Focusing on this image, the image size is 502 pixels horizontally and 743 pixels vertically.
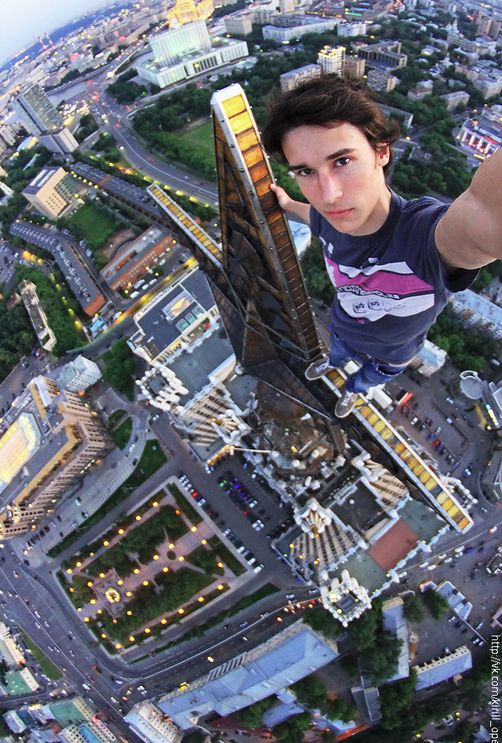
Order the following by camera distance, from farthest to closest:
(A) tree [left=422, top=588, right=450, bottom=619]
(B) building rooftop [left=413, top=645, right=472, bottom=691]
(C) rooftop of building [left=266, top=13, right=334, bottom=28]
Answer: (C) rooftop of building [left=266, top=13, right=334, bottom=28] → (A) tree [left=422, top=588, right=450, bottom=619] → (B) building rooftop [left=413, top=645, right=472, bottom=691]

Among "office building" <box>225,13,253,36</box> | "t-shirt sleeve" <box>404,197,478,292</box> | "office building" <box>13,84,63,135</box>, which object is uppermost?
"office building" <box>225,13,253,36</box>

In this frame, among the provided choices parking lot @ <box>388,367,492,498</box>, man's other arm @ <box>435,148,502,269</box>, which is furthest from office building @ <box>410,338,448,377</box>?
man's other arm @ <box>435,148,502,269</box>

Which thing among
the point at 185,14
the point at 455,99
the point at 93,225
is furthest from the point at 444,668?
the point at 185,14

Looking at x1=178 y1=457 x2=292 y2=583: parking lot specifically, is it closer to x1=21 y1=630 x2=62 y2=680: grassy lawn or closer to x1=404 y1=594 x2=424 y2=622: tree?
x1=404 y1=594 x2=424 y2=622: tree

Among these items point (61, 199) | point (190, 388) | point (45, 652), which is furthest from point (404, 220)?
point (61, 199)

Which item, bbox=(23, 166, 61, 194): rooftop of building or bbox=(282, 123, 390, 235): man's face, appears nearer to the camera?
bbox=(282, 123, 390, 235): man's face

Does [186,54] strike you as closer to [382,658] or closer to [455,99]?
[455,99]

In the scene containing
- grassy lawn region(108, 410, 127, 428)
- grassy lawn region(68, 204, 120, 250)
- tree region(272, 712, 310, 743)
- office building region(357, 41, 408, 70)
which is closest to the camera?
tree region(272, 712, 310, 743)
